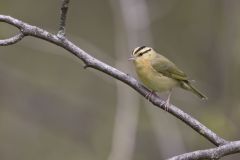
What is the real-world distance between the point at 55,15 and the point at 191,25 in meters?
2.08

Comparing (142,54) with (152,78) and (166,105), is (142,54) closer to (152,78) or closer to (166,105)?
(152,78)

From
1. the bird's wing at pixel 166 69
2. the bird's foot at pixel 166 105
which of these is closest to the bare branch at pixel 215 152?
the bird's foot at pixel 166 105

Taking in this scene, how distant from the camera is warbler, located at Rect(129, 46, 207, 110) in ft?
17.0

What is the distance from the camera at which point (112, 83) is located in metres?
9.62

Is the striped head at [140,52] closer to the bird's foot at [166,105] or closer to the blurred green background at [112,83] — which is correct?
the bird's foot at [166,105]

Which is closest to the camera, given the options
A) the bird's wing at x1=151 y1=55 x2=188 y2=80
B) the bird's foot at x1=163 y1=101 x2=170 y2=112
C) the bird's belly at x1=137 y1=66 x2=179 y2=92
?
the bird's foot at x1=163 y1=101 x2=170 y2=112

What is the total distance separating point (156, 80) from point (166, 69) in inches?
10.6

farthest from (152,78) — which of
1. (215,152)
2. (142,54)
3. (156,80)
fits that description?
(215,152)

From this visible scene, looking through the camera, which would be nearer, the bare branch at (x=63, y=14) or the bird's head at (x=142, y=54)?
the bare branch at (x=63, y=14)

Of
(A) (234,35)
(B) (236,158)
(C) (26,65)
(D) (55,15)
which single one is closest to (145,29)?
(A) (234,35)

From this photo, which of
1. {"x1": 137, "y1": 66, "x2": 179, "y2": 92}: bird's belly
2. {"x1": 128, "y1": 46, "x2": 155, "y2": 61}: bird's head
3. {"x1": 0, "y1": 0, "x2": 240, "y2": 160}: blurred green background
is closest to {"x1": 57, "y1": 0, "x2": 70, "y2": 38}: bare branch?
{"x1": 137, "y1": 66, "x2": 179, "y2": 92}: bird's belly

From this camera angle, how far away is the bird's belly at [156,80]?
16.7 ft

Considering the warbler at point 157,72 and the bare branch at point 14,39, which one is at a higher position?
the warbler at point 157,72

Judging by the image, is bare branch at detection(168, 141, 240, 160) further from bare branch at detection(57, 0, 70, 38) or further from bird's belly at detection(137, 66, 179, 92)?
bird's belly at detection(137, 66, 179, 92)
